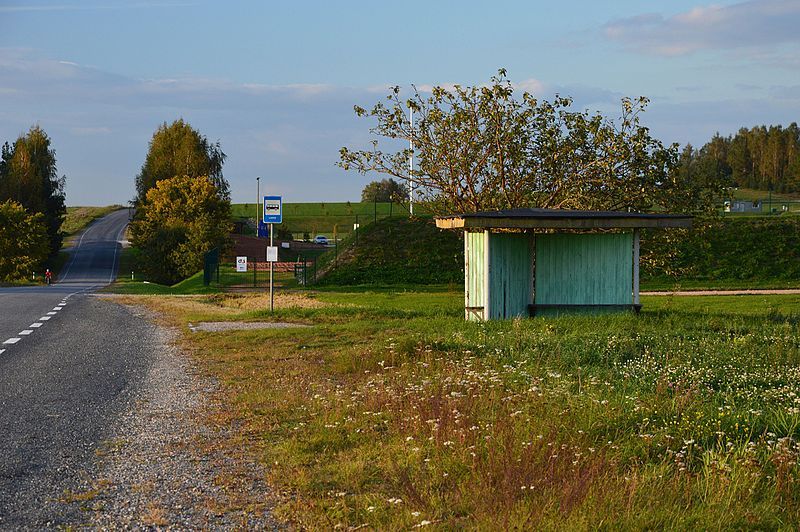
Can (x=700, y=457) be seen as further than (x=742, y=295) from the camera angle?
No

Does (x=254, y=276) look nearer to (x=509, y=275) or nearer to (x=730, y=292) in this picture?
(x=730, y=292)

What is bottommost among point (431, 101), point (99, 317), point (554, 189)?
point (99, 317)

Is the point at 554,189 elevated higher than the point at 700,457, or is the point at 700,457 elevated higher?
the point at 554,189

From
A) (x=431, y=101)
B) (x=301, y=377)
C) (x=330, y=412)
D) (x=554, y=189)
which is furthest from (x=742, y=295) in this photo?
(x=330, y=412)

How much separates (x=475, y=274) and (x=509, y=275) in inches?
37.0

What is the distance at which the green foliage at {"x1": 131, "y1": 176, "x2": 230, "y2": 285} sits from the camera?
71.8m

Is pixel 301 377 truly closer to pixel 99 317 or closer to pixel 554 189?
pixel 99 317

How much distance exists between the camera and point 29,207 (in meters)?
107

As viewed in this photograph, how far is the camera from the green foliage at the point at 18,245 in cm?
8750

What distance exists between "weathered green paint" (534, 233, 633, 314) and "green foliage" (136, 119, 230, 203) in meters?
88.7

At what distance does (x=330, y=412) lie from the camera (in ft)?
31.6

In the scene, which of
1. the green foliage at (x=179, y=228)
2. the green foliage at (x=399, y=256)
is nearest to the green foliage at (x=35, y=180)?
the green foliage at (x=179, y=228)

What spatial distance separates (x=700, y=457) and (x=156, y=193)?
3426 inches

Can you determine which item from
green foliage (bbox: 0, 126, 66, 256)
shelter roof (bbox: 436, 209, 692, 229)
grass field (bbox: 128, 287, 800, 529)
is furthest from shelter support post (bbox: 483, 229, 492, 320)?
green foliage (bbox: 0, 126, 66, 256)
